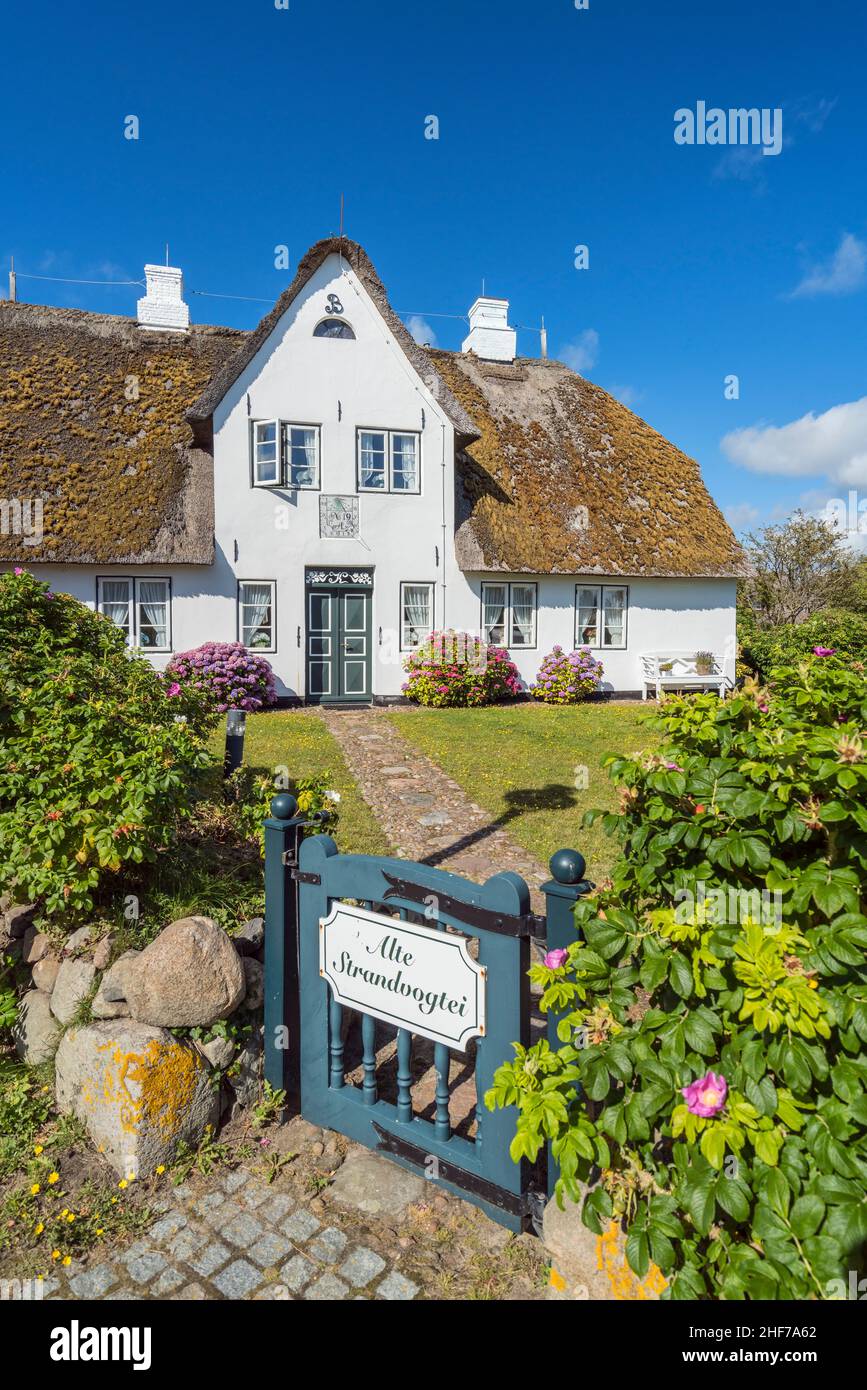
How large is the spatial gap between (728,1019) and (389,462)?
15287mm

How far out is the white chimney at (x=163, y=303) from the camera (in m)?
18.3

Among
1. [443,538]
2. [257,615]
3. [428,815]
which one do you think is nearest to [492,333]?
[443,538]

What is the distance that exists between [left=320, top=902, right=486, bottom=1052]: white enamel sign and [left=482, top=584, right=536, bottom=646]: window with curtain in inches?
544

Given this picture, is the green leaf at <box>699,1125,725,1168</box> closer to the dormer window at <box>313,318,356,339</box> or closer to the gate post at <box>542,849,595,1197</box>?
the gate post at <box>542,849,595,1197</box>

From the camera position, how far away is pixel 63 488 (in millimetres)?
14953

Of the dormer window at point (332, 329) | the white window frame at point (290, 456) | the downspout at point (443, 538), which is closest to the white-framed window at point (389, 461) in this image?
the downspout at point (443, 538)

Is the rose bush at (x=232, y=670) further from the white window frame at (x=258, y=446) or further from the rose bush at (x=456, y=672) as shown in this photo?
the white window frame at (x=258, y=446)

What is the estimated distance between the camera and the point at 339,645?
16.2m

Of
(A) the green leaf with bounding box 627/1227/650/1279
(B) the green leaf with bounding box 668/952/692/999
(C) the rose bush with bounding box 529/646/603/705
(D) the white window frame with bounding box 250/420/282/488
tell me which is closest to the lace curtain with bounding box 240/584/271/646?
(D) the white window frame with bounding box 250/420/282/488

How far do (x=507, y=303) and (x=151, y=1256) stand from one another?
2178 centimetres

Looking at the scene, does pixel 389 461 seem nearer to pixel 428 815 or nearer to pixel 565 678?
pixel 565 678

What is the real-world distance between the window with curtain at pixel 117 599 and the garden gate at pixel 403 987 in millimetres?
12656
